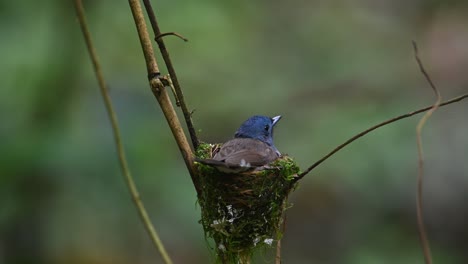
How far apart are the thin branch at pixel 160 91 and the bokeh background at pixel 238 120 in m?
0.92

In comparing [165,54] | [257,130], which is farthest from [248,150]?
[165,54]

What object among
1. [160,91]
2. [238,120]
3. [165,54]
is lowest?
[238,120]

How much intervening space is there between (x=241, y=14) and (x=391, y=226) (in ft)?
9.34

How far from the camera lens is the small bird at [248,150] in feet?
11.3

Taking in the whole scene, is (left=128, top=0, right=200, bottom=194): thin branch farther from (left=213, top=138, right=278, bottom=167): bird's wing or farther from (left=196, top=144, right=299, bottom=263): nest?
(left=213, top=138, right=278, bottom=167): bird's wing

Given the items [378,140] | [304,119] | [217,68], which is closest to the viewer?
[378,140]

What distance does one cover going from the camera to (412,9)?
1000 cm

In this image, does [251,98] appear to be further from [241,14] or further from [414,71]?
[414,71]

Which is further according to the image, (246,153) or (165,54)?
(246,153)

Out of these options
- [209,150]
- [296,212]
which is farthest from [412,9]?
[209,150]

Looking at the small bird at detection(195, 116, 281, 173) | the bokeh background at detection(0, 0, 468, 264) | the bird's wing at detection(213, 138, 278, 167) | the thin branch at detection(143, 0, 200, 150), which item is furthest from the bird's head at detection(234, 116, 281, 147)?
the thin branch at detection(143, 0, 200, 150)

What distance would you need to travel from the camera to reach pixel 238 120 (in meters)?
8.30

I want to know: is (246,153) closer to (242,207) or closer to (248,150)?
(248,150)

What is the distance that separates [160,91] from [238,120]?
5.66 meters
